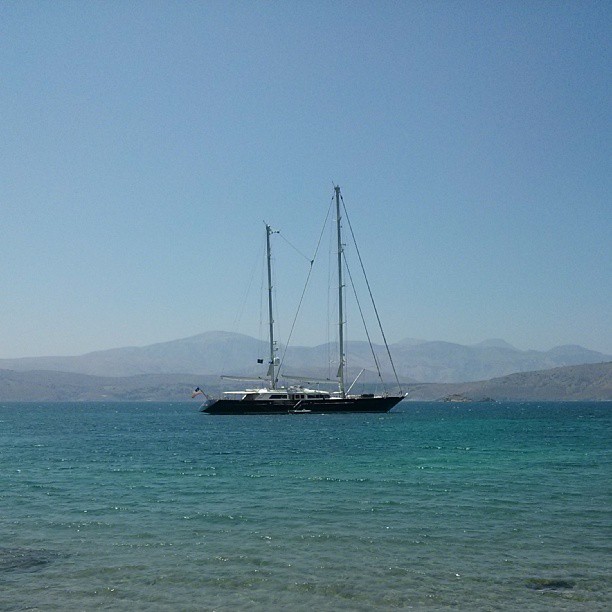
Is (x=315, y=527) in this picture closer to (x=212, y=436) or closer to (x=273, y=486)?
(x=273, y=486)

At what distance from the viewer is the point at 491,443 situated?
195ft

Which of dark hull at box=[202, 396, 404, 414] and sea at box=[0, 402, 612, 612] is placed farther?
dark hull at box=[202, 396, 404, 414]

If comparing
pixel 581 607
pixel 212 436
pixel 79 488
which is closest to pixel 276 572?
pixel 581 607

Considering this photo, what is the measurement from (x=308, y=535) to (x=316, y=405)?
82.8 meters

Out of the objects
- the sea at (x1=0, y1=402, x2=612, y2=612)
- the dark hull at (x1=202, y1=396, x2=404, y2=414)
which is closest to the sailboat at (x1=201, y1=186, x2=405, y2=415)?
the dark hull at (x1=202, y1=396, x2=404, y2=414)

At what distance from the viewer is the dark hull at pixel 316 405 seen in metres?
103

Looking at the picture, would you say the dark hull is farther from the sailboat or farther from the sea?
the sea

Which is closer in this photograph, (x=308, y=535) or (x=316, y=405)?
(x=308, y=535)

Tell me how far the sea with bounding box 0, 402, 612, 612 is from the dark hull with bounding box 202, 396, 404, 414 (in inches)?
2395

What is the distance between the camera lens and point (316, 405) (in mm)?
103312

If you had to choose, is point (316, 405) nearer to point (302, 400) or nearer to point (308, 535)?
point (302, 400)

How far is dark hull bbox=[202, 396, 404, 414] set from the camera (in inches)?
4067

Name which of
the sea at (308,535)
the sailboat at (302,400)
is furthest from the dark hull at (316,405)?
the sea at (308,535)

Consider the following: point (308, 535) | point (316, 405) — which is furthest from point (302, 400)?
point (308, 535)
